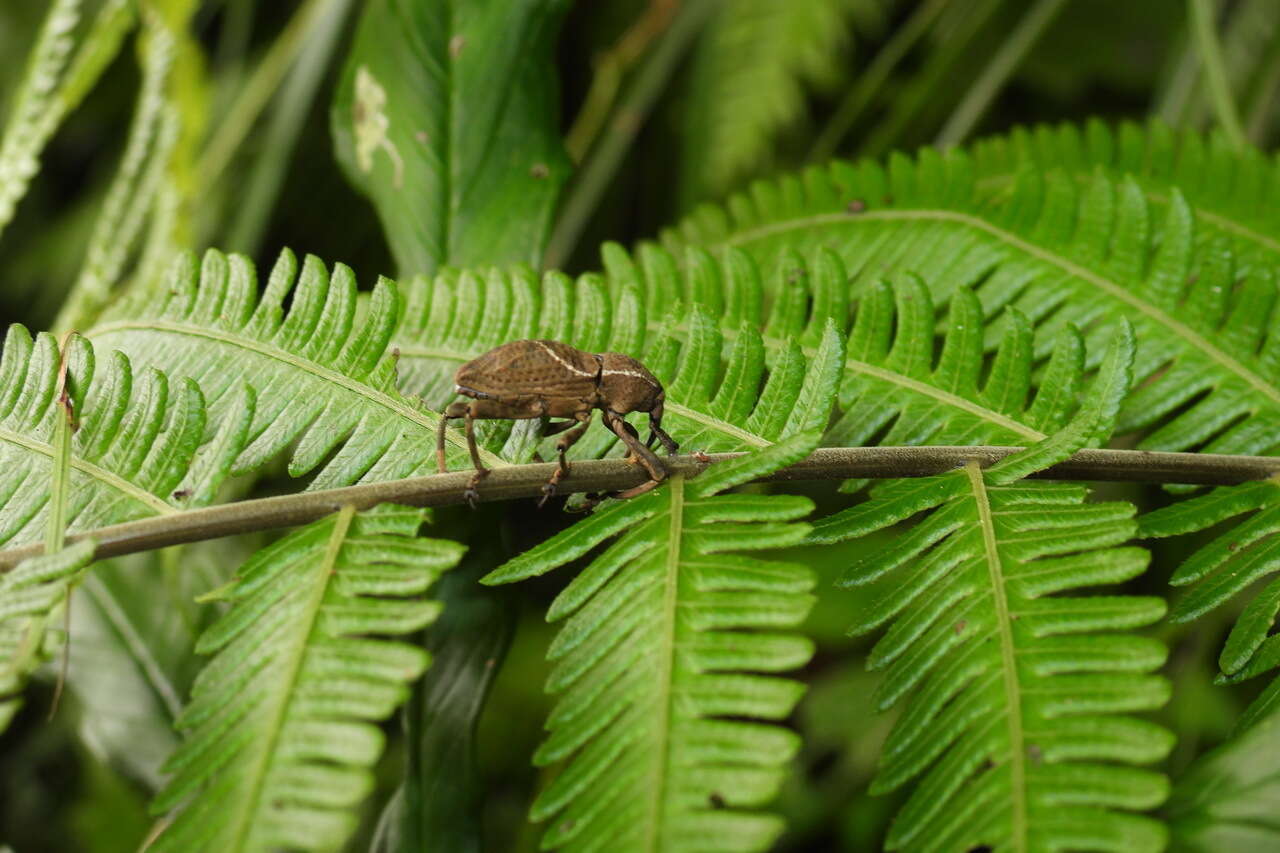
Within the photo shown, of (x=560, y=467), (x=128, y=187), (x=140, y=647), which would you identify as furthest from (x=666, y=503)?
(x=128, y=187)

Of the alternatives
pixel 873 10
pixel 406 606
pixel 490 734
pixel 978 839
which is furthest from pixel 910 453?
pixel 873 10

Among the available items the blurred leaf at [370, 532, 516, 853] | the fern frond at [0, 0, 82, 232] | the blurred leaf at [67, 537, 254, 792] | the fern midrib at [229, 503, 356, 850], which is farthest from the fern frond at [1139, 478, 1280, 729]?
the fern frond at [0, 0, 82, 232]

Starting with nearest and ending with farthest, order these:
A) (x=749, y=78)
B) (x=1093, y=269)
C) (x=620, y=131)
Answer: (x=1093, y=269)
(x=620, y=131)
(x=749, y=78)

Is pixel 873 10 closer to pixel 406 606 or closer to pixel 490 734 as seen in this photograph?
pixel 490 734

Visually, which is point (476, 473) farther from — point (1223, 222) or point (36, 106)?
point (1223, 222)

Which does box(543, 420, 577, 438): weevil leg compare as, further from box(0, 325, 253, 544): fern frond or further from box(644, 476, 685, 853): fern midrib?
box(0, 325, 253, 544): fern frond

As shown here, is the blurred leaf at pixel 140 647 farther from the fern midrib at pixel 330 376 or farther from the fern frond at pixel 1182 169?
the fern frond at pixel 1182 169
